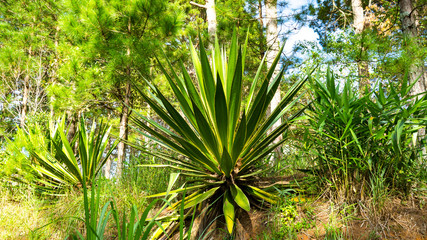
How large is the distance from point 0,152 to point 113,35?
3.02m

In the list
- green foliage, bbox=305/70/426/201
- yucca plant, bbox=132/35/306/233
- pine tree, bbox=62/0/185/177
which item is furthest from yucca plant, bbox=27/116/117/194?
green foliage, bbox=305/70/426/201

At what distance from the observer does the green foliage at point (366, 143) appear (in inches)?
71.4

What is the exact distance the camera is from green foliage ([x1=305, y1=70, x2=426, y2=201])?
71.4 inches

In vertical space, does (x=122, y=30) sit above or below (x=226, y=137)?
above

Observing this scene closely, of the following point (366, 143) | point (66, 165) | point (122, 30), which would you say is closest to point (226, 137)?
point (366, 143)

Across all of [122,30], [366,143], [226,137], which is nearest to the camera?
[366,143]

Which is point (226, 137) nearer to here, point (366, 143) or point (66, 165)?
point (366, 143)

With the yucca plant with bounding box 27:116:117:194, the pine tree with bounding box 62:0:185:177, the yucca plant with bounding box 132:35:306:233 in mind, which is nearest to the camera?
the yucca plant with bounding box 132:35:306:233

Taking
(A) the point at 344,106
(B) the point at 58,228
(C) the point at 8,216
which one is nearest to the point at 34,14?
(C) the point at 8,216

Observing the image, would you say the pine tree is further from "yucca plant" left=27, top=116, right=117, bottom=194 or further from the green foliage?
the green foliage

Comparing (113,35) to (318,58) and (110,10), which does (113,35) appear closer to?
(110,10)

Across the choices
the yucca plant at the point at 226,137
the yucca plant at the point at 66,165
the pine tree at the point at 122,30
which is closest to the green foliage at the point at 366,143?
the yucca plant at the point at 226,137

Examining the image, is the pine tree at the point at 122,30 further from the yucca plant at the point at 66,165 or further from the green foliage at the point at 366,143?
the green foliage at the point at 366,143

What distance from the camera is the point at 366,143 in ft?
6.26
